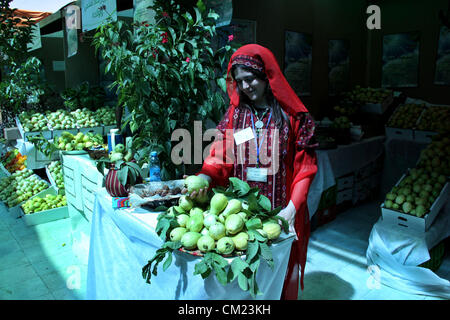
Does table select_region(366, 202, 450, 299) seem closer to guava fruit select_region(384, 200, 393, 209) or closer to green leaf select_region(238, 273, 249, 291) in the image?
guava fruit select_region(384, 200, 393, 209)

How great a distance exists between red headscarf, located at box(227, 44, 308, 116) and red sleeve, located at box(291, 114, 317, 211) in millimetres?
97

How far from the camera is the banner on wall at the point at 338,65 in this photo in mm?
5355

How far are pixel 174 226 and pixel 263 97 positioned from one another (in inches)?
35.2

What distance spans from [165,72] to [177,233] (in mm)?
1249

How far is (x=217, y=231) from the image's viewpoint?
138 cm

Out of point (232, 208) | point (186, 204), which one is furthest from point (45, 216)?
point (232, 208)

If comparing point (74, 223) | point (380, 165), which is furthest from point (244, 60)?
point (380, 165)

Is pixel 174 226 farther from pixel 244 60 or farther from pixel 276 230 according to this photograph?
pixel 244 60

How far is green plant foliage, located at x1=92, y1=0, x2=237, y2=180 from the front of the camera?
2236 millimetres

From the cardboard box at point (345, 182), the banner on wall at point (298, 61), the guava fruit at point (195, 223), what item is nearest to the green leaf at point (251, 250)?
the guava fruit at point (195, 223)

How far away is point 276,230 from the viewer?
1.43m

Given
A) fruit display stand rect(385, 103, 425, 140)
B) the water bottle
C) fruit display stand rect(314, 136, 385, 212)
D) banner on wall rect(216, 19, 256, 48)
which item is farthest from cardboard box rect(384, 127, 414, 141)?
the water bottle

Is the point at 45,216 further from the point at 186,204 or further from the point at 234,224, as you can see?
the point at 234,224

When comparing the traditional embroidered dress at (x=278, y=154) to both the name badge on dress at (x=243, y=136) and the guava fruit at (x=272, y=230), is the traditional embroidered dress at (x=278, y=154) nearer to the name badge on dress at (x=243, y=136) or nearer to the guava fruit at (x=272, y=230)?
the name badge on dress at (x=243, y=136)
